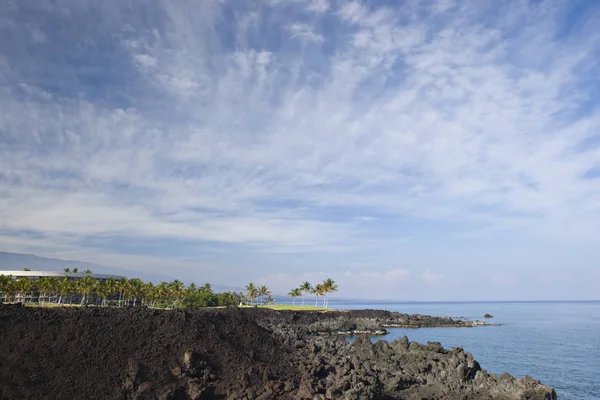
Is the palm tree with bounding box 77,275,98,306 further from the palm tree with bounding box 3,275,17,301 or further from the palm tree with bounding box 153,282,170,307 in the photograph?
the palm tree with bounding box 153,282,170,307

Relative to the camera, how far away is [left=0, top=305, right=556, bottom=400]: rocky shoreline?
29.9 meters

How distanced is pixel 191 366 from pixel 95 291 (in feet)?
281

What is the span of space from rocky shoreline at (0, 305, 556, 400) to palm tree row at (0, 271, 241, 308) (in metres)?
67.1

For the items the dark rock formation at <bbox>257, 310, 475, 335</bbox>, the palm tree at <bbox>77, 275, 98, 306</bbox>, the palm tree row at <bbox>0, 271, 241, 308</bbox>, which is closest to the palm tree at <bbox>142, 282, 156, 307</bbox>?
the palm tree row at <bbox>0, 271, 241, 308</bbox>

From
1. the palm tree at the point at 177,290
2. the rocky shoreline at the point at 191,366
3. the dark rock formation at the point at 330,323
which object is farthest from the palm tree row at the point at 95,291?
the rocky shoreline at the point at 191,366

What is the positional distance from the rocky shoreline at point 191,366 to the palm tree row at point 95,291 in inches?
2642

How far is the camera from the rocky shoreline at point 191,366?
29.9 metres

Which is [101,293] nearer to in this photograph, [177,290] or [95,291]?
[95,291]

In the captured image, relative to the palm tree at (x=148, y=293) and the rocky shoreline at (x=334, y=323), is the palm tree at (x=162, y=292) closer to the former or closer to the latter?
the palm tree at (x=148, y=293)

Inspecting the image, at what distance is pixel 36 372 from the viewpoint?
2942 centimetres

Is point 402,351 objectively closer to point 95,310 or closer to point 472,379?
point 472,379

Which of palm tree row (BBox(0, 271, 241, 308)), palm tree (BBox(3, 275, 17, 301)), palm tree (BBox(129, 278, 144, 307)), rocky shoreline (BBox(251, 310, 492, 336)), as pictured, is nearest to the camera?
rocky shoreline (BBox(251, 310, 492, 336))

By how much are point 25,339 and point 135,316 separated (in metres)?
8.58

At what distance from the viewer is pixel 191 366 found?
33.2 metres
